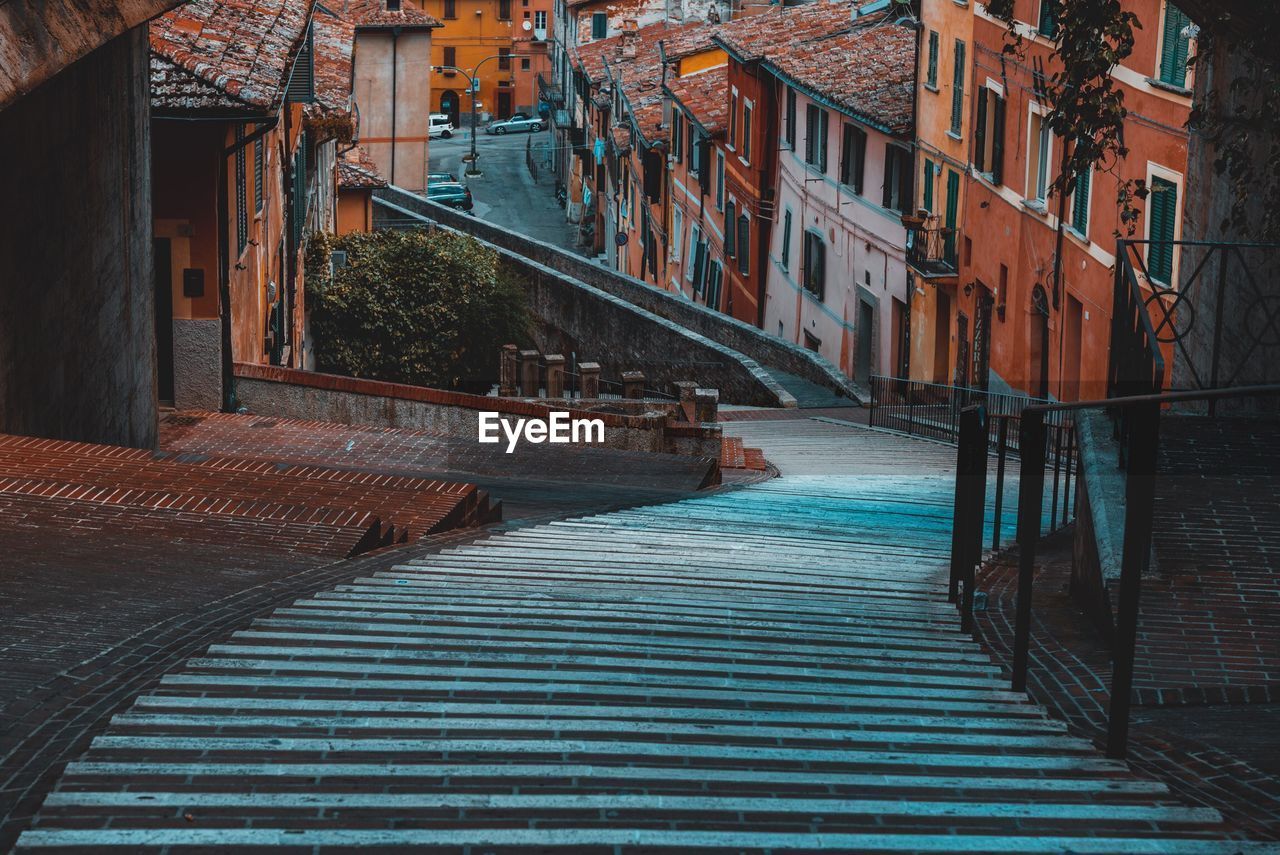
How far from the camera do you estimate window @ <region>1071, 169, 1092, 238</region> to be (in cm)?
2436

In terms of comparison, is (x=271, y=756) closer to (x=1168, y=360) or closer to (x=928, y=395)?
(x=1168, y=360)

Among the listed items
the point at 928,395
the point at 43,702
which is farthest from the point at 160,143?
the point at 928,395

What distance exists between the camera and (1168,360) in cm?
1725

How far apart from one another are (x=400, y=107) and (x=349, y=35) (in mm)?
24111

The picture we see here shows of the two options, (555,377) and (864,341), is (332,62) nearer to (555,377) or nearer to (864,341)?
(555,377)

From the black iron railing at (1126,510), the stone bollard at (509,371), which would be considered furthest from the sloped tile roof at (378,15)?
the black iron railing at (1126,510)

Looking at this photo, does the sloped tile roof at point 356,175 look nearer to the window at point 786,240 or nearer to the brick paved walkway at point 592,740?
the window at point 786,240

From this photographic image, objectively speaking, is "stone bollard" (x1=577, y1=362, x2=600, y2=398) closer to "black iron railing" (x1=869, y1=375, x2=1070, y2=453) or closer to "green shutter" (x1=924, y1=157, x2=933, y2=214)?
"black iron railing" (x1=869, y1=375, x2=1070, y2=453)

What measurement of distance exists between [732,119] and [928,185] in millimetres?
11156

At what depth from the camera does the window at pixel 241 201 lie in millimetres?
17703

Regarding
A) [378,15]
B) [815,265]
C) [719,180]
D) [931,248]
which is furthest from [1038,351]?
[378,15]

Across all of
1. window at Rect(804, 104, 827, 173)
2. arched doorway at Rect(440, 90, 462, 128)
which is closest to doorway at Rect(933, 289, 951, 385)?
window at Rect(804, 104, 827, 173)

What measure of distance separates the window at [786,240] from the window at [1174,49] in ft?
62.0

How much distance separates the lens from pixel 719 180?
44.8m
